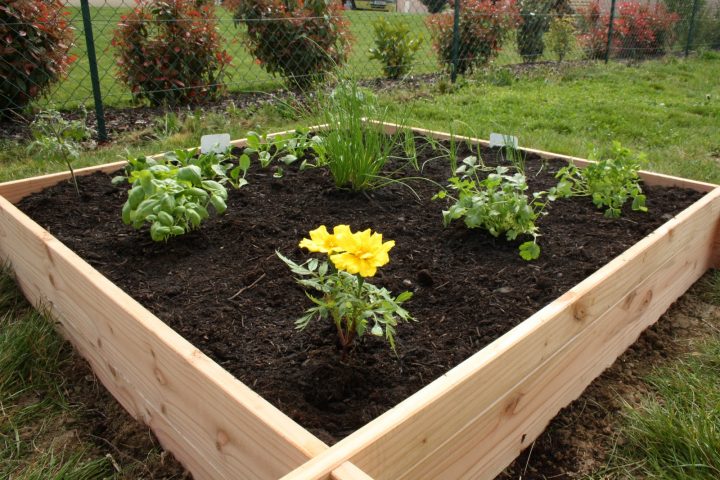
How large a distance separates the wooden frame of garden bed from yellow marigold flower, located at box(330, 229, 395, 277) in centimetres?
29

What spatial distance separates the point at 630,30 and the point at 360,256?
1225cm

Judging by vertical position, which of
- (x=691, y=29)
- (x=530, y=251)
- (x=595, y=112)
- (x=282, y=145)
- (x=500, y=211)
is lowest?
(x=691, y=29)

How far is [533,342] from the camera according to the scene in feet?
4.85

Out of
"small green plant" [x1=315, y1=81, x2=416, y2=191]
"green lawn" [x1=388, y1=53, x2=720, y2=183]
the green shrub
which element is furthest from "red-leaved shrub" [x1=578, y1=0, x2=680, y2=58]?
"small green plant" [x1=315, y1=81, x2=416, y2=191]

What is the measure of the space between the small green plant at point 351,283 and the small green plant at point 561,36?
10083 mm

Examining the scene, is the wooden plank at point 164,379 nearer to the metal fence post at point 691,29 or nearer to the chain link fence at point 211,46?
the chain link fence at point 211,46

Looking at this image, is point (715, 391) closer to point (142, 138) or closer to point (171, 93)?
point (142, 138)

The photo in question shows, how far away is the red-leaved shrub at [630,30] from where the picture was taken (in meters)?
10.8

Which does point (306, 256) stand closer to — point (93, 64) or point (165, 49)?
point (93, 64)

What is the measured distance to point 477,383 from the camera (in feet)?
4.31

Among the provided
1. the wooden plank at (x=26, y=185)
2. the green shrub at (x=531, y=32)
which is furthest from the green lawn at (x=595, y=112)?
the green shrub at (x=531, y=32)

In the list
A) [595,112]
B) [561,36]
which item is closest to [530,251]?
[595,112]

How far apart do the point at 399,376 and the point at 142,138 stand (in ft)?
11.8

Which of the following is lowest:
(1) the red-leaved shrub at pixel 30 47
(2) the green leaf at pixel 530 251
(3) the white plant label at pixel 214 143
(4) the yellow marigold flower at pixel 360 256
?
(2) the green leaf at pixel 530 251
